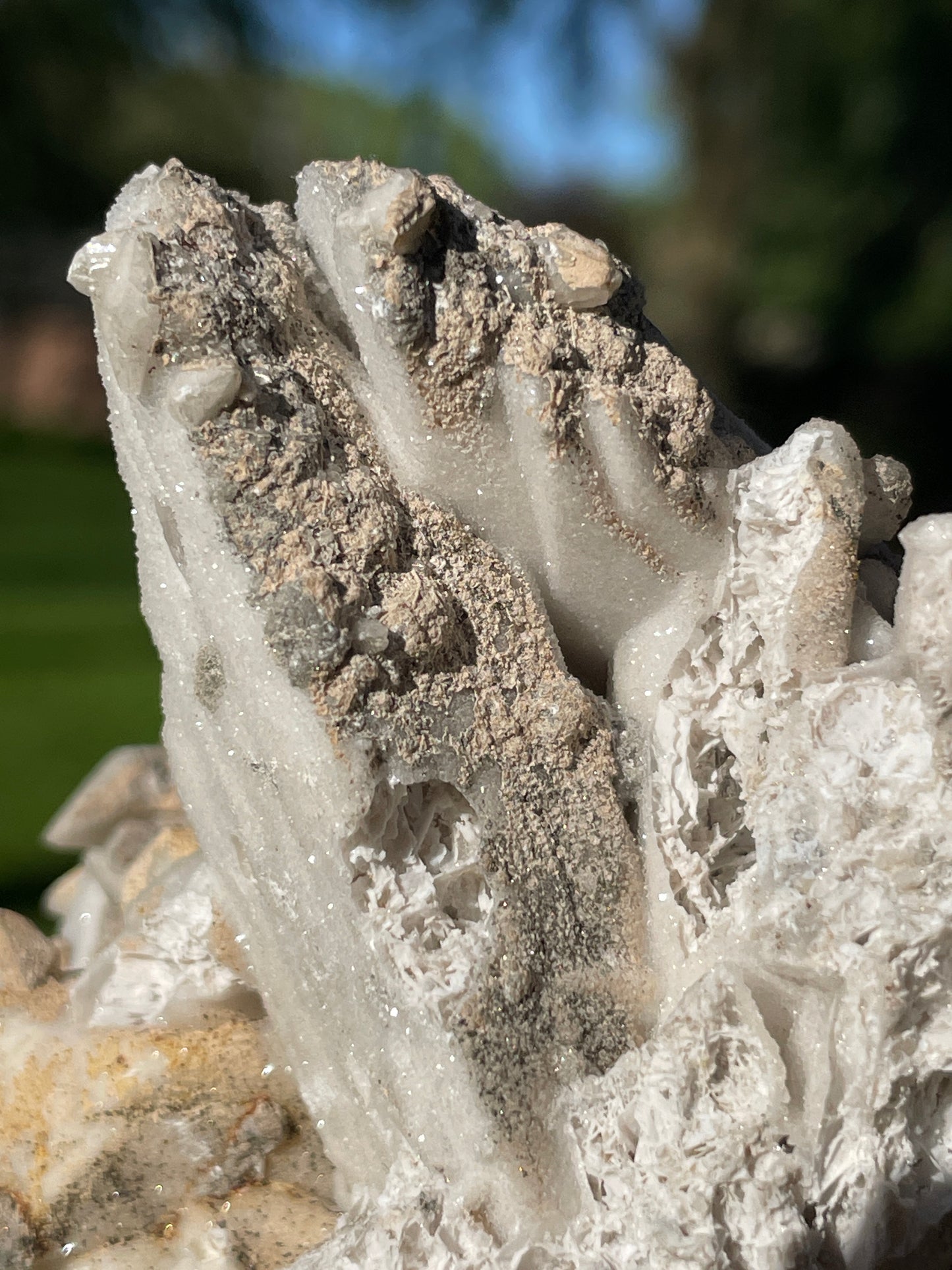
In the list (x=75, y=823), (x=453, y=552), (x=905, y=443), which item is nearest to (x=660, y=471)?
(x=453, y=552)

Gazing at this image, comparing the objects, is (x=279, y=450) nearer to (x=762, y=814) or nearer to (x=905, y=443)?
(x=762, y=814)

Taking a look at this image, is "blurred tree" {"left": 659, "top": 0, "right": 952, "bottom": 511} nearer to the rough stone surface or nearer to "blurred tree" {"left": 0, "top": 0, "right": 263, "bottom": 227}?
"blurred tree" {"left": 0, "top": 0, "right": 263, "bottom": 227}

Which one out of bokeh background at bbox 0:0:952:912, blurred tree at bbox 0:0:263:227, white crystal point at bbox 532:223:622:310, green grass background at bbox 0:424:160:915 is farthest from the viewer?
blurred tree at bbox 0:0:263:227

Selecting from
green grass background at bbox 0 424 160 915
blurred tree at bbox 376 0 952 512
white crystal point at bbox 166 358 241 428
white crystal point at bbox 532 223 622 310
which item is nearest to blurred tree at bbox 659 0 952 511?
blurred tree at bbox 376 0 952 512

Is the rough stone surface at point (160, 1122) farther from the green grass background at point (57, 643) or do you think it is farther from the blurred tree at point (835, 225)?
the blurred tree at point (835, 225)

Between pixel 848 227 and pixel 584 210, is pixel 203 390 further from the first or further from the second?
pixel 584 210
